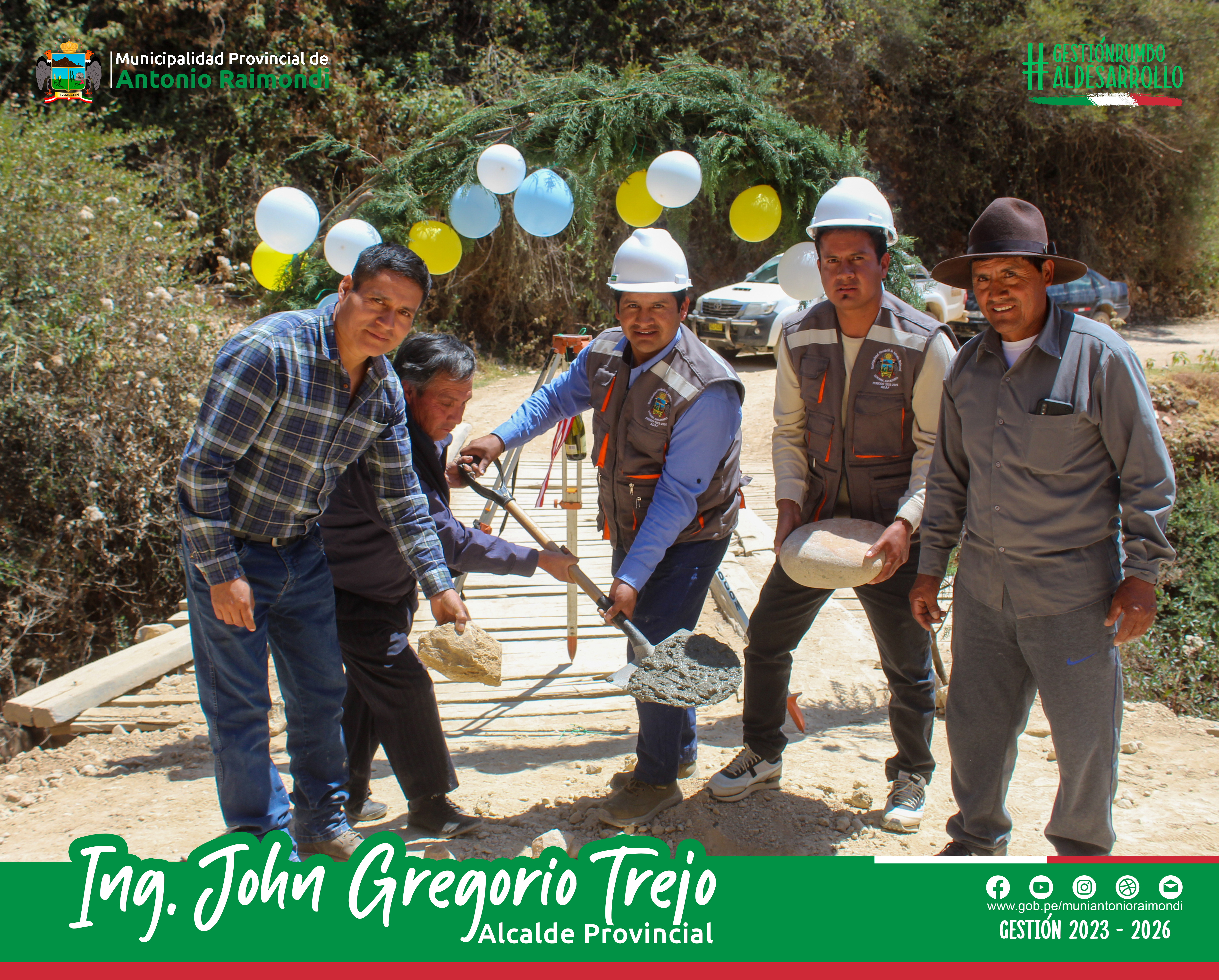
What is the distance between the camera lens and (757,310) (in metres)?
13.9

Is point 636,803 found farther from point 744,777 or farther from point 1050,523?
point 1050,523

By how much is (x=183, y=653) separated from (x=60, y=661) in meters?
1.62

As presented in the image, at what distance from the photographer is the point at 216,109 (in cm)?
1434

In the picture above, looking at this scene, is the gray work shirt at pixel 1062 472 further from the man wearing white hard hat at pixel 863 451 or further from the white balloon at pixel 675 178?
the white balloon at pixel 675 178

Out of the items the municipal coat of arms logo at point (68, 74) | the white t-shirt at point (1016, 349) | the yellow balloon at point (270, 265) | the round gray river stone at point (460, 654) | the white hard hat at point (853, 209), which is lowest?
the round gray river stone at point (460, 654)

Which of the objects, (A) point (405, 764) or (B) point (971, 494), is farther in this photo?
(A) point (405, 764)

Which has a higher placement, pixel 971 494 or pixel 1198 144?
pixel 1198 144

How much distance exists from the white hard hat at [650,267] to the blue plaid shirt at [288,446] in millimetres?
844

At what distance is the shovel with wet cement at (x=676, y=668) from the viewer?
283 centimetres

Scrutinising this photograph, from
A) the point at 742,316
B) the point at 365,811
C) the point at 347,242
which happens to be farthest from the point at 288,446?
the point at 742,316

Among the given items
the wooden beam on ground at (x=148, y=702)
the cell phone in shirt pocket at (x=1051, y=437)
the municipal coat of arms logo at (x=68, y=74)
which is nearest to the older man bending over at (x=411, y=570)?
the cell phone in shirt pocket at (x=1051, y=437)

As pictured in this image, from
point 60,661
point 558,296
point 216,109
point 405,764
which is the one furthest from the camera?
point 558,296

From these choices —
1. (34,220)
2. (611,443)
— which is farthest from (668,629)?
(34,220)

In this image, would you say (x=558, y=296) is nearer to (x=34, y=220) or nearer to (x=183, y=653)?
(x=34, y=220)
